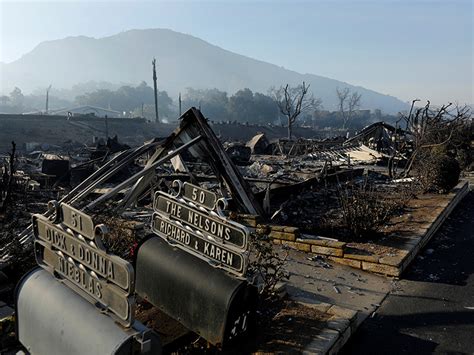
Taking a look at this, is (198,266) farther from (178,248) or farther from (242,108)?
(242,108)

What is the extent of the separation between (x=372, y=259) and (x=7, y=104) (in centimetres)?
17594

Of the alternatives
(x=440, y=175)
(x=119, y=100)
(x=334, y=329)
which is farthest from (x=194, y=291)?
(x=119, y=100)

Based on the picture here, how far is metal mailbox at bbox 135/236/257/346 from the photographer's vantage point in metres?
3.58

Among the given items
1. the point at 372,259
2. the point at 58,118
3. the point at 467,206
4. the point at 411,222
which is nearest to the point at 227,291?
the point at 372,259

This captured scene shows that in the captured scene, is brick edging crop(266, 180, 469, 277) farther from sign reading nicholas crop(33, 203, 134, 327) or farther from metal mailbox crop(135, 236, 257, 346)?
sign reading nicholas crop(33, 203, 134, 327)

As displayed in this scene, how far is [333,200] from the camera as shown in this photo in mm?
10781

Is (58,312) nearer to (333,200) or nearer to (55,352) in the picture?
(55,352)

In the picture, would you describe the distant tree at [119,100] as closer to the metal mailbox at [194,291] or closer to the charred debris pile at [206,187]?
the charred debris pile at [206,187]

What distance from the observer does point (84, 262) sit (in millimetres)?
3123

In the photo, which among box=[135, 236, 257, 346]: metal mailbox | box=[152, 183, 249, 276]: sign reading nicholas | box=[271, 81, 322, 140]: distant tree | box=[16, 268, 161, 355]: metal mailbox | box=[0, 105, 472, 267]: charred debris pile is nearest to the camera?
box=[16, 268, 161, 355]: metal mailbox

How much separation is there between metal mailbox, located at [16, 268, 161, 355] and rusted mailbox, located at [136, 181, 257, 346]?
81 centimetres

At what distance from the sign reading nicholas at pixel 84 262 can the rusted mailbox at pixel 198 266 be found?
0.99m

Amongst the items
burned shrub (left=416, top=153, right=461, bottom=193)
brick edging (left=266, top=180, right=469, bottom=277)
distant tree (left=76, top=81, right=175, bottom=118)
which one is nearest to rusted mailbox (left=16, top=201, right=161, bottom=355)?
brick edging (left=266, top=180, right=469, bottom=277)

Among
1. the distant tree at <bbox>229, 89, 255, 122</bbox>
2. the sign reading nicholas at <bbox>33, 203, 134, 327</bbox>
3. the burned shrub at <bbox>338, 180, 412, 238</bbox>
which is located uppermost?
the distant tree at <bbox>229, 89, 255, 122</bbox>
